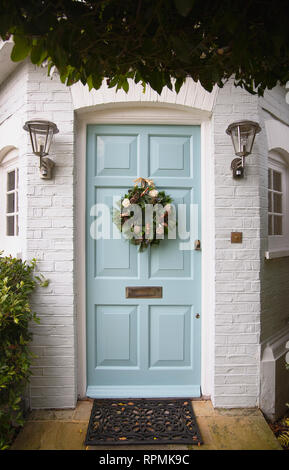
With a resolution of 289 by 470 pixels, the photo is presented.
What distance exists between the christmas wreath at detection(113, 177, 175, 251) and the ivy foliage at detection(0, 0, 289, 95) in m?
1.32

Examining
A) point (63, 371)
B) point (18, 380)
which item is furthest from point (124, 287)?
point (18, 380)

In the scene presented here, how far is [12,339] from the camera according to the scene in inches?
82.7

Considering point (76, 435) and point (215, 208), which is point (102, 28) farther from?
point (76, 435)

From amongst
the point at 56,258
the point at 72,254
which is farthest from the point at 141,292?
the point at 56,258

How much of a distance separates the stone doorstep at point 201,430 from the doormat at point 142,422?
0.15 feet

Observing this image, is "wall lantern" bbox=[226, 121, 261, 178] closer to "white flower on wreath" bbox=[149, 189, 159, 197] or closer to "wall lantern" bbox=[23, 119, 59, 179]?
"white flower on wreath" bbox=[149, 189, 159, 197]

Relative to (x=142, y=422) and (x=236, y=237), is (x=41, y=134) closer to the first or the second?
(x=236, y=237)

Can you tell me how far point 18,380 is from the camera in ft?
6.52

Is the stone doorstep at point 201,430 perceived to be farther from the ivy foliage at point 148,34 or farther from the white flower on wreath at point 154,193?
the ivy foliage at point 148,34

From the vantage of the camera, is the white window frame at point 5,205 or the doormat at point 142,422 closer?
the doormat at point 142,422

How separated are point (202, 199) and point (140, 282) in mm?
1005

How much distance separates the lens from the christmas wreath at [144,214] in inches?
94.7

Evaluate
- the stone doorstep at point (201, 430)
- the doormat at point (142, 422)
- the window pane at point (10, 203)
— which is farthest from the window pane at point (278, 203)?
the window pane at point (10, 203)

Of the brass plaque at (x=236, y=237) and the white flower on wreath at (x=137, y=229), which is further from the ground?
the white flower on wreath at (x=137, y=229)
